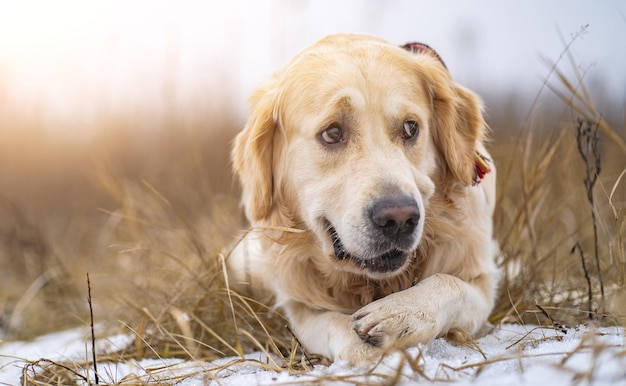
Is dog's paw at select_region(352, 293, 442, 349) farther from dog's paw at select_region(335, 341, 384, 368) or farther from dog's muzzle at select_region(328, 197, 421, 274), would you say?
dog's muzzle at select_region(328, 197, 421, 274)

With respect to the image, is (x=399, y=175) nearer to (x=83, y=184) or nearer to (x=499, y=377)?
(x=499, y=377)

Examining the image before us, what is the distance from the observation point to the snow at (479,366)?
4.99 feet

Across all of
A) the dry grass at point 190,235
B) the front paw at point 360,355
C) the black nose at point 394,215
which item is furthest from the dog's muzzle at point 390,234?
the dry grass at point 190,235

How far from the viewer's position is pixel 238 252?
3557 millimetres

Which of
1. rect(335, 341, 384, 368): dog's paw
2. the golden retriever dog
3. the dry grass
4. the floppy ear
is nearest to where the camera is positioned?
rect(335, 341, 384, 368): dog's paw

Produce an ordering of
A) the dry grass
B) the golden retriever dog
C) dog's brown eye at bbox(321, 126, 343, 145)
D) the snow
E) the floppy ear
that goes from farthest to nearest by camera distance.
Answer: the dry grass < the floppy ear < dog's brown eye at bbox(321, 126, 343, 145) < the golden retriever dog < the snow

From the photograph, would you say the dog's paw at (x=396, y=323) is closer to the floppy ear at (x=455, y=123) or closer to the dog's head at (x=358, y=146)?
the dog's head at (x=358, y=146)

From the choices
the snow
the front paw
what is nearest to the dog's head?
the front paw

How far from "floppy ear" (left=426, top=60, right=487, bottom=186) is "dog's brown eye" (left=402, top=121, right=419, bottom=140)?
20cm

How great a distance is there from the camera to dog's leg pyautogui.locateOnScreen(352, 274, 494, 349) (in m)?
2.07

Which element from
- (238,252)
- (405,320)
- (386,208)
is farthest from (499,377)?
(238,252)

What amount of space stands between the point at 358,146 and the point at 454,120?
1.64ft

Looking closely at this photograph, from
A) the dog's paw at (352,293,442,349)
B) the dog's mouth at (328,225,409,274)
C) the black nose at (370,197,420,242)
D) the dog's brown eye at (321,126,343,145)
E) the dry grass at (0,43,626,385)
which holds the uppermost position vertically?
the dog's brown eye at (321,126,343,145)

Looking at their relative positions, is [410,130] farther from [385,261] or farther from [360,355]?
[360,355]
